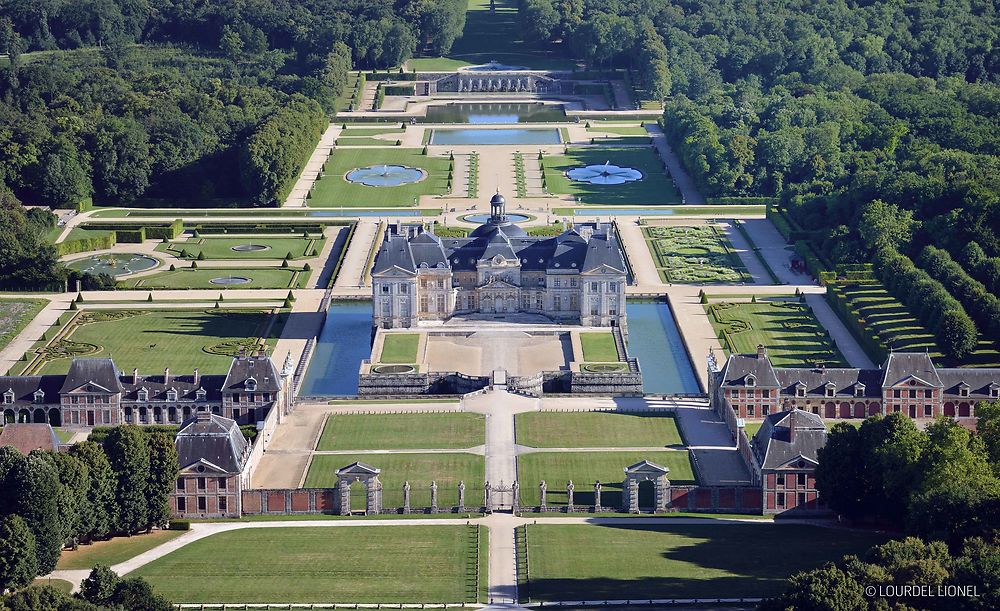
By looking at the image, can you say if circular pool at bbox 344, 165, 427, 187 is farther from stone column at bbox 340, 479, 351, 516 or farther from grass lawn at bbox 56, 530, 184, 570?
grass lawn at bbox 56, 530, 184, 570

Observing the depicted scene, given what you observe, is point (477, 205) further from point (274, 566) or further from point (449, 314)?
point (274, 566)

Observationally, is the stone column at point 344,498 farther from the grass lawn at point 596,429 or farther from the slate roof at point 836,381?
the slate roof at point 836,381

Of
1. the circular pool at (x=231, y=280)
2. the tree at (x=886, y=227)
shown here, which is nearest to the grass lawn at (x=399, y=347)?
the circular pool at (x=231, y=280)

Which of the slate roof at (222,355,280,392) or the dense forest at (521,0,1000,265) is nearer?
the slate roof at (222,355,280,392)

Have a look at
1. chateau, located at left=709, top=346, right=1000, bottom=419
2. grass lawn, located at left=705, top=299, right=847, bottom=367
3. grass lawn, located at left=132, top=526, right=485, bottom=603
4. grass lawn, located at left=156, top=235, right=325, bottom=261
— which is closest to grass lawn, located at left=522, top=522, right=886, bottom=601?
grass lawn, located at left=132, top=526, right=485, bottom=603

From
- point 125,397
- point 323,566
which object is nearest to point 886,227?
point 125,397

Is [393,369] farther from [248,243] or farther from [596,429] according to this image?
[248,243]

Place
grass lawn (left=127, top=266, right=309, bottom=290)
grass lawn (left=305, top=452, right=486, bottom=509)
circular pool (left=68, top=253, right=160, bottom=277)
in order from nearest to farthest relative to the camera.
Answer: grass lawn (left=305, top=452, right=486, bottom=509) → grass lawn (left=127, top=266, right=309, bottom=290) → circular pool (left=68, top=253, right=160, bottom=277)
